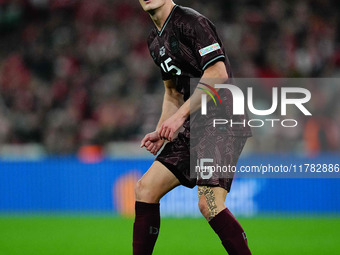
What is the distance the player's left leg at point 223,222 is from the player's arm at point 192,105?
1.51ft

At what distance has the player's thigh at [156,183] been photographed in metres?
4.22

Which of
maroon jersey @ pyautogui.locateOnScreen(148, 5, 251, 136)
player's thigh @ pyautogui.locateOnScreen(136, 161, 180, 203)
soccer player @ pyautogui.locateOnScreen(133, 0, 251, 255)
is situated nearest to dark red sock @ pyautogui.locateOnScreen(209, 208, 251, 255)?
soccer player @ pyautogui.locateOnScreen(133, 0, 251, 255)

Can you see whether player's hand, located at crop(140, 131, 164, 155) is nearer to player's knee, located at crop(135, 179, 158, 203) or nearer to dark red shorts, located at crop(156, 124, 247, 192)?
dark red shorts, located at crop(156, 124, 247, 192)

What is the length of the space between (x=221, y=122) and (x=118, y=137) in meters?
7.57

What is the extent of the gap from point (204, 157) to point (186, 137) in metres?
0.27

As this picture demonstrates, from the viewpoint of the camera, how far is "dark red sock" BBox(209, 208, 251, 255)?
157 inches

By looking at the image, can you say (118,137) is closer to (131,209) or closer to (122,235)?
(131,209)

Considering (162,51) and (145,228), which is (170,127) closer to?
(162,51)

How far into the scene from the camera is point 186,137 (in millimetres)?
4309

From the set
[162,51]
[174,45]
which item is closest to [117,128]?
[162,51]

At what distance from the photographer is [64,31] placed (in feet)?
47.9

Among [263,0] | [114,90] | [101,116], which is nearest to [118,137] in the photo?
[101,116]

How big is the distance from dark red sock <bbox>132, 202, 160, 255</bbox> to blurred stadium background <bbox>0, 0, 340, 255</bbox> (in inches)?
84.3

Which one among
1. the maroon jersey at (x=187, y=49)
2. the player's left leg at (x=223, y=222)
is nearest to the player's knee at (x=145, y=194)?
the player's left leg at (x=223, y=222)
